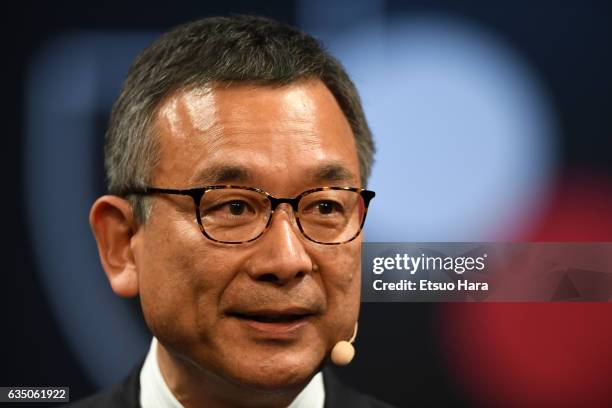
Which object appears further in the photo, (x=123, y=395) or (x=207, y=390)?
(x=123, y=395)

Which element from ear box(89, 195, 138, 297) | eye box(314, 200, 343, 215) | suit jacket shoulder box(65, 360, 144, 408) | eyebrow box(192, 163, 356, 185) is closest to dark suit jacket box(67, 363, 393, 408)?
suit jacket shoulder box(65, 360, 144, 408)

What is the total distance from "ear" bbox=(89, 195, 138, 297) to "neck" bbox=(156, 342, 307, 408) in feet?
0.65

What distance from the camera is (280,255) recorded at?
55.8 inches

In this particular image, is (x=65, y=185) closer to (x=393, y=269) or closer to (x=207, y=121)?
(x=207, y=121)

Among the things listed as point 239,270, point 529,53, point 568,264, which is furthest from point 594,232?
point 239,270

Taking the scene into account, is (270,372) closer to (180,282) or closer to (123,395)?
(180,282)

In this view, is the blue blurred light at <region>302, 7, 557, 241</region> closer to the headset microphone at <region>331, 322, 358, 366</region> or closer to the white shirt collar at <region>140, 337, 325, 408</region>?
the white shirt collar at <region>140, 337, 325, 408</region>

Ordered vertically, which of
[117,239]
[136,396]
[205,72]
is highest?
[205,72]

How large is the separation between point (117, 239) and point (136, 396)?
1.39 feet

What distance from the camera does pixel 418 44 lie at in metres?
2.10

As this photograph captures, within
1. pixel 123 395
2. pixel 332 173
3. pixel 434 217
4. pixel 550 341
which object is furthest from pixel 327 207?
pixel 550 341

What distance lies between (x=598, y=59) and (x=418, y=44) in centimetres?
53

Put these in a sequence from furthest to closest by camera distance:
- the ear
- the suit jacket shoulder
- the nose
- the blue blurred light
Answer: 1. the blue blurred light
2. the suit jacket shoulder
3. the ear
4. the nose

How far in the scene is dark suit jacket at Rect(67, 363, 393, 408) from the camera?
5.98 ft
